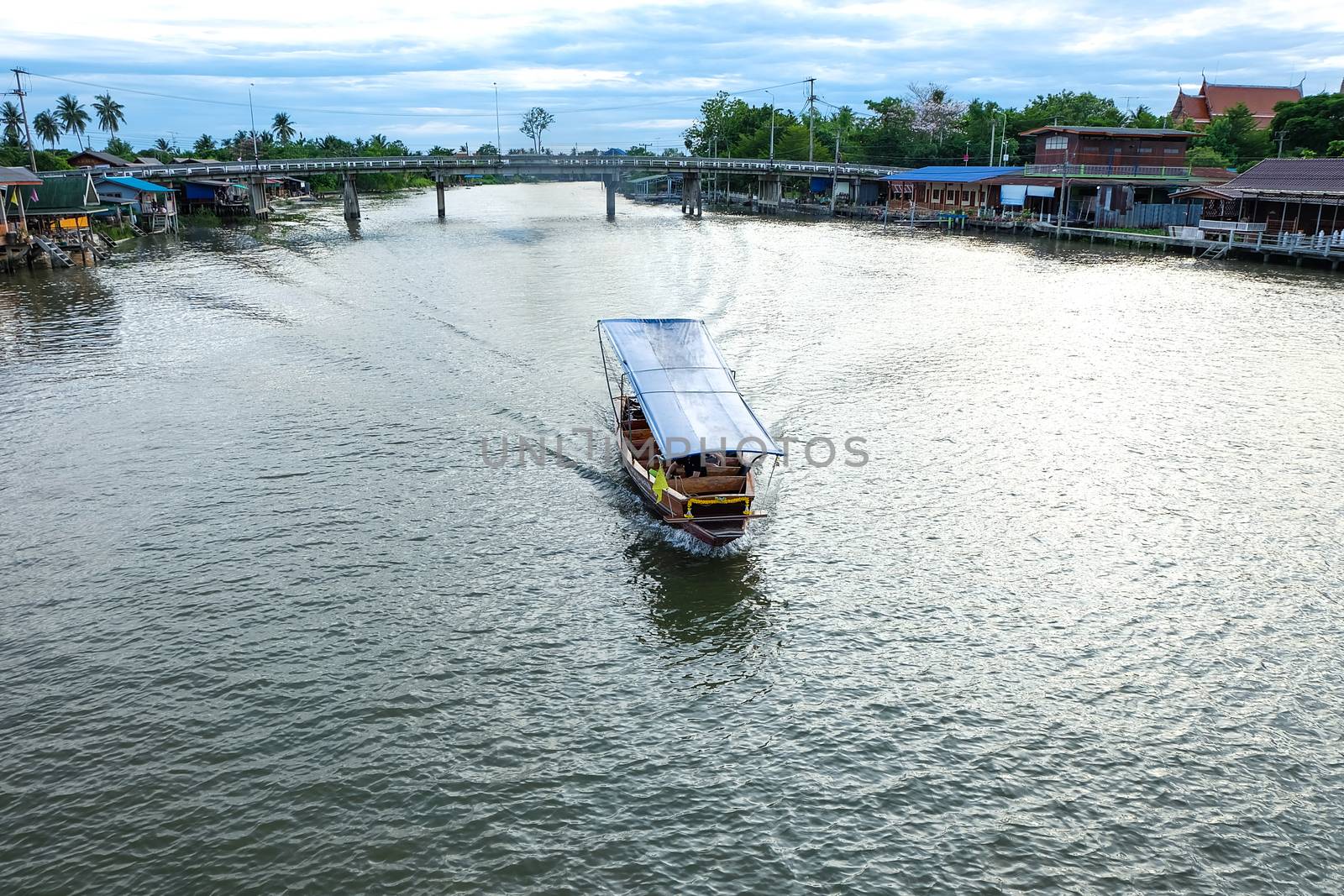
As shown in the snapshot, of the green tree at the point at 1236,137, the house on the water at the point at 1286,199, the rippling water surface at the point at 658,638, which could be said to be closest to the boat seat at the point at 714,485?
the rippling water surface at the point at 658,638

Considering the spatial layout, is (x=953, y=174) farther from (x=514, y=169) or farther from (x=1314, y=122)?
(x=514, y=169)

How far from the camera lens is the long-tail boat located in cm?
2208

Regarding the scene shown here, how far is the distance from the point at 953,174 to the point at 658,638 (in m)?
104

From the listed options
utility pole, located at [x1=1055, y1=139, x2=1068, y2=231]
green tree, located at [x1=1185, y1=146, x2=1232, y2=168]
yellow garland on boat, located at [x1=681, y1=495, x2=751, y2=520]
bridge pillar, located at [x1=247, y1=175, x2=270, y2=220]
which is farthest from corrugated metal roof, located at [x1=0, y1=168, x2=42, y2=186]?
green tree, located at [x1=1185, y1=146, x2=1232, y2=168]

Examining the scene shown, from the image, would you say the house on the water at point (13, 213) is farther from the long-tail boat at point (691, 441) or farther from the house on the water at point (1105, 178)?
the house on the water at point (1105, 178)

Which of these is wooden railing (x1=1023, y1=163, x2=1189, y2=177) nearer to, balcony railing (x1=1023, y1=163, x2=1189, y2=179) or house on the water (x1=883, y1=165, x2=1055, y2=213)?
balcony railing (x1=1023, y1=163, x2=1189, y2=179)

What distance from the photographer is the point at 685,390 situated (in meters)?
25.1

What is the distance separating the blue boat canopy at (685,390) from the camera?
22.5 meters

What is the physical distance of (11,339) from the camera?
1722 inches

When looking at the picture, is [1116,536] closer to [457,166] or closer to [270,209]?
[457,166]

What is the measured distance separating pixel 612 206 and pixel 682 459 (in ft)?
339

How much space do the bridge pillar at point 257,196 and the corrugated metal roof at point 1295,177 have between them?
324 ft

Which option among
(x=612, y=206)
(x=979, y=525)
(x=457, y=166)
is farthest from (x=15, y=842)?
(x=612, y=206)

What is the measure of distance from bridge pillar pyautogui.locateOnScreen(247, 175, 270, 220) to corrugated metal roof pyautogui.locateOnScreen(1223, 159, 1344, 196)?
98.7m
